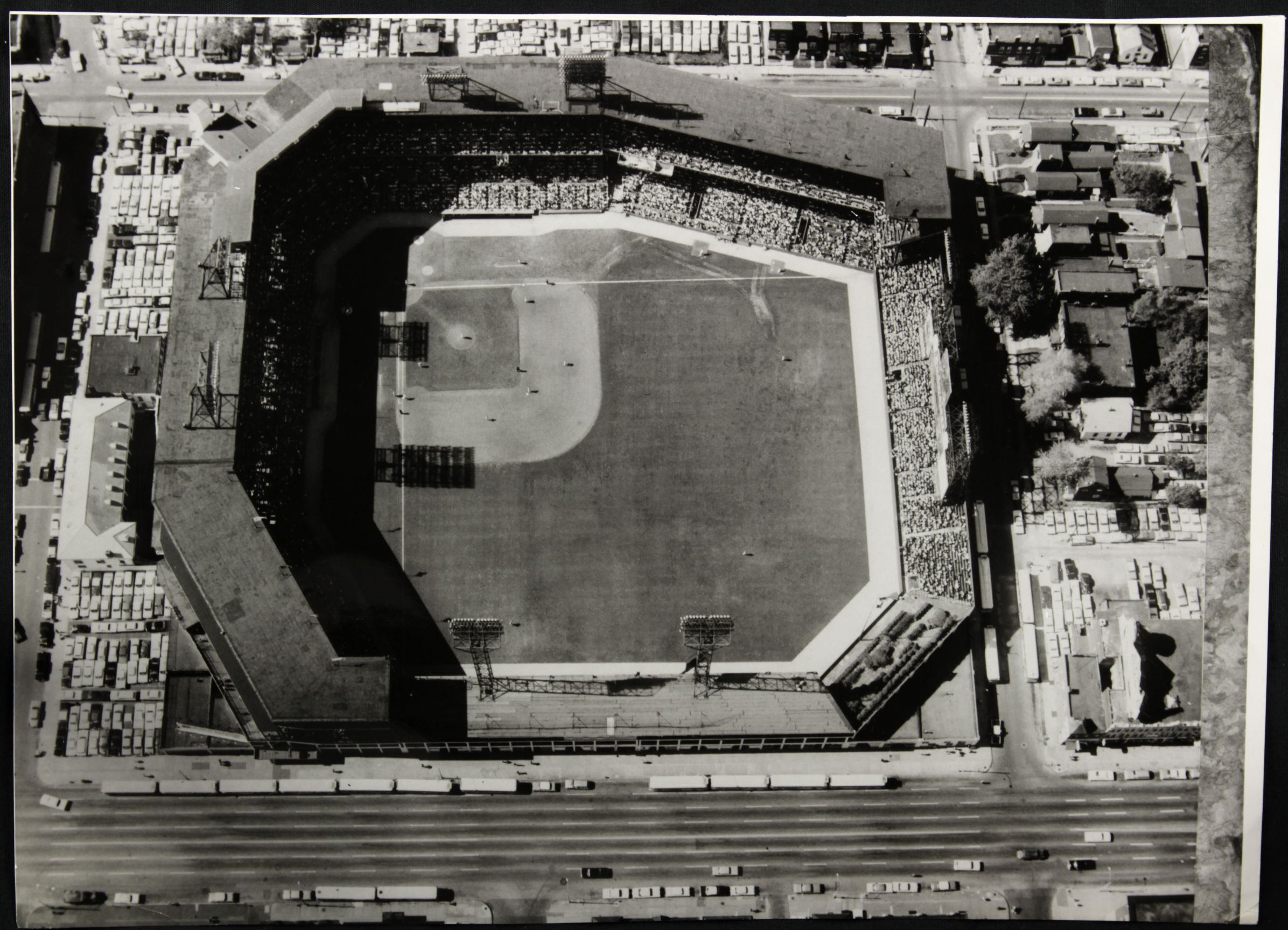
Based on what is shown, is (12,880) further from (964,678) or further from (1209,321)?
(1209,321)

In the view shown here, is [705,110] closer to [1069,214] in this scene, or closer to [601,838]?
[1069,214]

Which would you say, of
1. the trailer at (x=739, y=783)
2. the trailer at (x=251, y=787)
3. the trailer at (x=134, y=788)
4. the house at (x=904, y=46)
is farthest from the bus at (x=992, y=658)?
the trailer at (x=134, y=788)

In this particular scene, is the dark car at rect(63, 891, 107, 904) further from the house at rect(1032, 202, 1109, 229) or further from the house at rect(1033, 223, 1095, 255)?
the house at rect(1032, 202, 1109, 229)

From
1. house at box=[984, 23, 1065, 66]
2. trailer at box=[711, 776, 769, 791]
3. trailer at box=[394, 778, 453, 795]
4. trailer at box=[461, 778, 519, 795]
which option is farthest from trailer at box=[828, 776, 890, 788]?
house at box=[984, 23, 1065, 66]

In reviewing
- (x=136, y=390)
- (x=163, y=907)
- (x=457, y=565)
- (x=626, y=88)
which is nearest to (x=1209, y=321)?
(x=626, y=88)

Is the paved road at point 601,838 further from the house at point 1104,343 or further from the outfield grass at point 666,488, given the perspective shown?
the house at point 1104,343

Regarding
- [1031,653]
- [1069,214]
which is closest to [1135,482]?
[1031,653]
